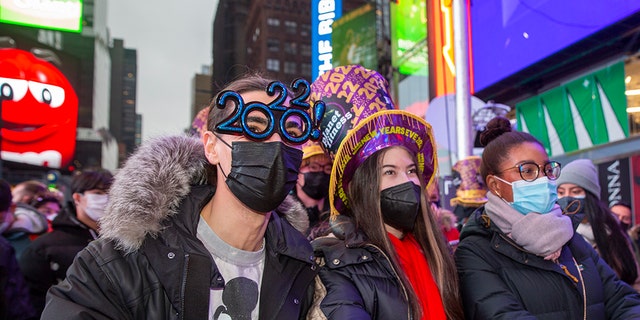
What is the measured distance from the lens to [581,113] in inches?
455

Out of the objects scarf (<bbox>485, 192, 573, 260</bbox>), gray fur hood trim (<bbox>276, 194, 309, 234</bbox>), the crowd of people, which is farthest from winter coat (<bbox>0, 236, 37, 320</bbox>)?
scarf (<bbox>485, 192, 573, 260</bbox>)

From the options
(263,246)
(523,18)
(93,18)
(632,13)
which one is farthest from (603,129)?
(93,18)

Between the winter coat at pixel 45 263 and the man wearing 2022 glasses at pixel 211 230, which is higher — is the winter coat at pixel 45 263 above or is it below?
below

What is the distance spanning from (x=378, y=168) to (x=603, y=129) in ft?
34.2

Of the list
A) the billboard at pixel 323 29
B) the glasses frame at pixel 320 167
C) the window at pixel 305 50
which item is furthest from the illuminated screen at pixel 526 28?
the window at pixel 305 50

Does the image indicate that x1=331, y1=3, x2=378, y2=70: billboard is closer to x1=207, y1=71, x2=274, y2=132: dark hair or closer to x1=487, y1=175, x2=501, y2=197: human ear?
x1=487, y1=175, x2=501, y2=197: human ear

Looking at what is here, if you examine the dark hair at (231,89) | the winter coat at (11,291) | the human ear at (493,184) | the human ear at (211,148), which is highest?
the dark hair at (231,89)

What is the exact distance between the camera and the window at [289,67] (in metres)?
84.9

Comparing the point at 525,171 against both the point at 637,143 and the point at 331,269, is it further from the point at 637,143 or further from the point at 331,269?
the point at 637,143

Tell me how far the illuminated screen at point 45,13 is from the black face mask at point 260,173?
39.8 feet

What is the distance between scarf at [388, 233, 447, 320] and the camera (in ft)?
7.01

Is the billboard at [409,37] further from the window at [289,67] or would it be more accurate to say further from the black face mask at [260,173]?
the window at [289,67]

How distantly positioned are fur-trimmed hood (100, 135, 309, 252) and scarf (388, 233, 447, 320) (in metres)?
1.00

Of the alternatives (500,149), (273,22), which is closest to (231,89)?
(500,149)
